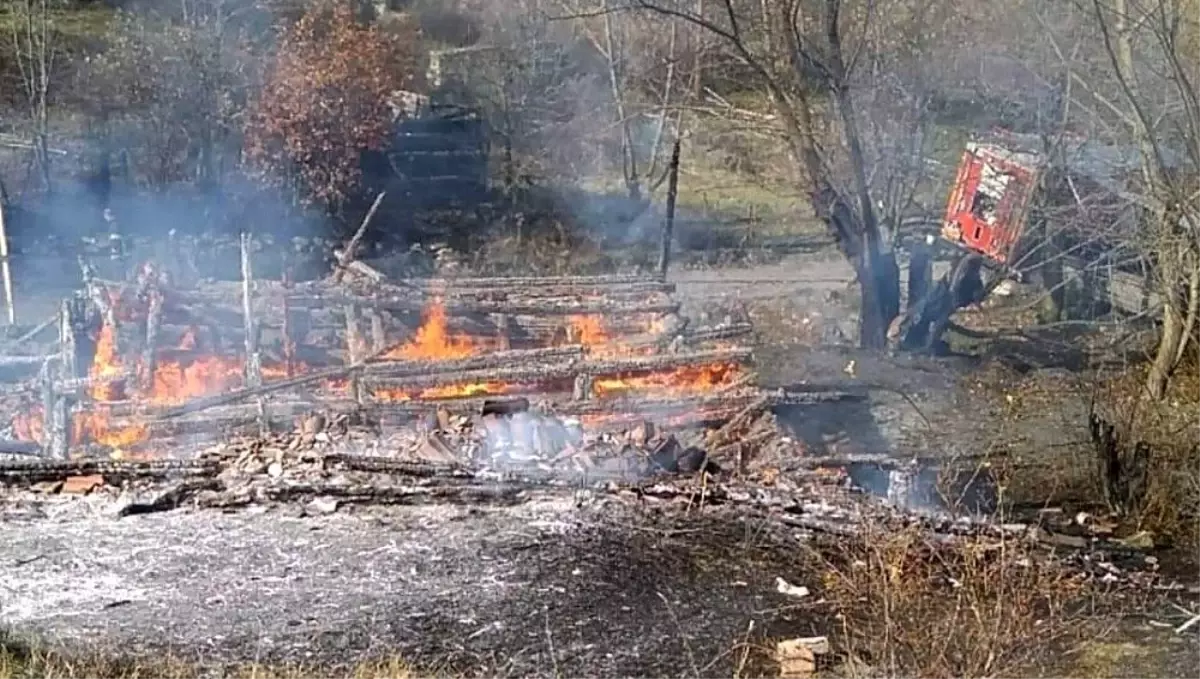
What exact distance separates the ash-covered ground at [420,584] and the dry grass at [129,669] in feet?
0.71

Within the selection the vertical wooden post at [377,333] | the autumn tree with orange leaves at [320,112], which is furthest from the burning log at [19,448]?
the autumn tree with orange leaves at [320,112]

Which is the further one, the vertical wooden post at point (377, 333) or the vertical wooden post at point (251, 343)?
the vertical wooden post at point (377, 333)

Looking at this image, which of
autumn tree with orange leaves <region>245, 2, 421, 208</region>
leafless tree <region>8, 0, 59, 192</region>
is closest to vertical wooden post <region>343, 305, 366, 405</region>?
autumn tree with orange leaves <region>245, 2, 421, 208</region>

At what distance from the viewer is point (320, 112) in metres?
19.2

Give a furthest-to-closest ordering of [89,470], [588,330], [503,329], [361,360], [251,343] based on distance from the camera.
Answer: [588,330]
[503,329]
[251,343]
[361,360]
[89,470]

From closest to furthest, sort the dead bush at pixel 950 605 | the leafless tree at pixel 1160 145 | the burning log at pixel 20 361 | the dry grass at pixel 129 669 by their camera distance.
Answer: the dry grass at pixel 129 669, the dead bush at pixel 950 605, the leafless tree at pixel 1160 145, the burning log at pixel 20 361

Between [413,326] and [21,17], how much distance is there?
13948mm

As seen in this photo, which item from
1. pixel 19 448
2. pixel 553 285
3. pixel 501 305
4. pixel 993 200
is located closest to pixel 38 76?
pixel 553 285

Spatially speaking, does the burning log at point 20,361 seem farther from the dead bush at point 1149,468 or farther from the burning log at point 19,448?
the dead bush at point 1149,468

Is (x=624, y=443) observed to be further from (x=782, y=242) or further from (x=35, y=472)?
(x=782, y=242)

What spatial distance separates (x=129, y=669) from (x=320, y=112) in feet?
43.1

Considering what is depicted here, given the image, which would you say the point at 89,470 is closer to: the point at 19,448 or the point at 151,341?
the point at 19,448

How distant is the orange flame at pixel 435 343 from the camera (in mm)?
13352

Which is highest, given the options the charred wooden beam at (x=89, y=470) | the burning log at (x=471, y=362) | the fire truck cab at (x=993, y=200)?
the fire truck cab at (x=993, y=200)
